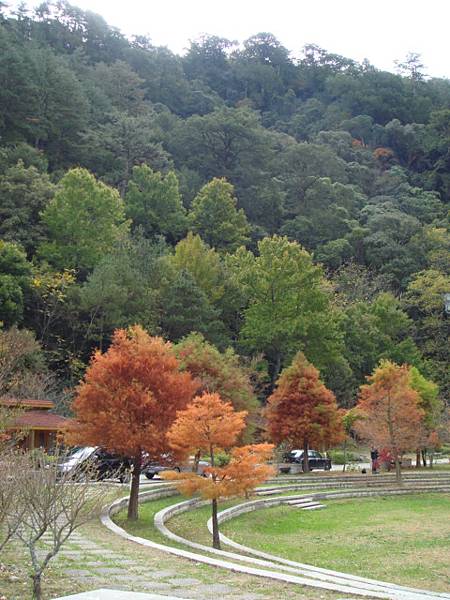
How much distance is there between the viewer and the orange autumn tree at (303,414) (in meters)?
40.6

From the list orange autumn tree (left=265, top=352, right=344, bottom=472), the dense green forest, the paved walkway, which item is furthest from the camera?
the dense green forest

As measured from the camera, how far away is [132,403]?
920 inches

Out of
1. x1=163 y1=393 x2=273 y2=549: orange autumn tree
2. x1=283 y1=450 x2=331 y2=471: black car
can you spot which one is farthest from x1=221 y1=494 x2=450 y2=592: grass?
x1=283 y1=450 x2=331 y2=471: black car

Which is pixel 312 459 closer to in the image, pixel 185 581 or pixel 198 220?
pixel 198 220

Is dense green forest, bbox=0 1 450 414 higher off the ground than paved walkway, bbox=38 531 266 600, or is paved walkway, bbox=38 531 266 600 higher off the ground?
dense green forest, bbox=0 1 450 414

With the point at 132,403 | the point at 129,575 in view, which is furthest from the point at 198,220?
the point at 129,575

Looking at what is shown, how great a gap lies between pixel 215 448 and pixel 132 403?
3.32 meters

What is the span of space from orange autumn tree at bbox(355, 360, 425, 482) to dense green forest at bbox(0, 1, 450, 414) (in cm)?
868

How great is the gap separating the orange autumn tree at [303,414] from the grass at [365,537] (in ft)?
19.7

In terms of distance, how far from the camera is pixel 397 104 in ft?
405

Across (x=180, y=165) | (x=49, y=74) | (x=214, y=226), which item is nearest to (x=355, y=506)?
(x=214, y=226)

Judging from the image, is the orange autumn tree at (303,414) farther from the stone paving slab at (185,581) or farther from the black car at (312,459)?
the stone paving slab at (185,581)

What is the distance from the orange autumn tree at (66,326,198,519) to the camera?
75.8ft

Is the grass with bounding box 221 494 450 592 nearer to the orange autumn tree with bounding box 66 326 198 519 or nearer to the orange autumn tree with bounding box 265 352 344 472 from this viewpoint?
the orange autumn tree with bounding box 66 326 198 519
